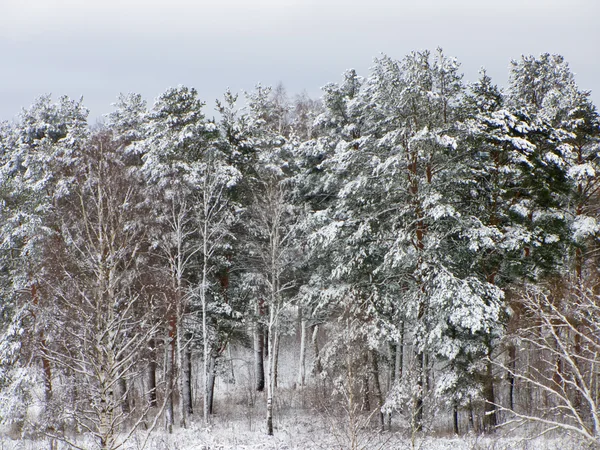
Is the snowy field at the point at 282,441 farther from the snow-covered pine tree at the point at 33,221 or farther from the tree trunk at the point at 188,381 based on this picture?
the snow-covered pine tree at the point at 33,221

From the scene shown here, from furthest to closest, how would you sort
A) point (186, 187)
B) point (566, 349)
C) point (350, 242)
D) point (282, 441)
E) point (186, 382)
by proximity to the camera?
point (186, 382)
point (186, 187)
point (350, 242)
point (282, 441)
point (566, 349)

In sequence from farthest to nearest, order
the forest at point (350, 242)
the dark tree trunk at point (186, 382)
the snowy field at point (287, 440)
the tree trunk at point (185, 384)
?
the dark tree trunk at point (186, 382)
the tree trunk at point (185, 384)
the forest at point (350, 242)
the snowy field at point (287, 440)

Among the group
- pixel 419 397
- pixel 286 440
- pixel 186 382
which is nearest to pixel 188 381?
pixel 186 382

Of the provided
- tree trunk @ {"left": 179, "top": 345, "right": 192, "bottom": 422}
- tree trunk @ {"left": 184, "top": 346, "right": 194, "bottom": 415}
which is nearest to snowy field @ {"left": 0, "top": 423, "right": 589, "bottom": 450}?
tree trunk @ {"left": 179, "top": 345, "right": 192, "bottom": 422}

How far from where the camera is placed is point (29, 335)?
691 inches

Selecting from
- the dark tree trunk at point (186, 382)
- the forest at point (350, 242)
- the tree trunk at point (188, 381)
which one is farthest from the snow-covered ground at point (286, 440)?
the tree trunk at point (188, 381)

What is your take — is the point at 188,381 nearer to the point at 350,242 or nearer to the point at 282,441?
the point at 282,441

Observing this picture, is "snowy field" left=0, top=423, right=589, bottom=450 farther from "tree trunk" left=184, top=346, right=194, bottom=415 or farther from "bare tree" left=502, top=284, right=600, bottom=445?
"tree trunk" left=184, top=346, right=194, bottom=415

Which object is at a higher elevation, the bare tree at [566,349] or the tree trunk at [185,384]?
the bare tree at [566,349]

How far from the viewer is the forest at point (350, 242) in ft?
50.0

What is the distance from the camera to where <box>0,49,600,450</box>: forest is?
15250 mm

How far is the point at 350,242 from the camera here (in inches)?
696

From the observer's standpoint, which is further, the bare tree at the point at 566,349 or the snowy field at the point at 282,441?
the snowy field at the point at 282,441

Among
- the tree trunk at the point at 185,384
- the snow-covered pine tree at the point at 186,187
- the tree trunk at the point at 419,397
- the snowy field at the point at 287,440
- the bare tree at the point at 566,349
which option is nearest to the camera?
the bare tree at the point at 566,349
